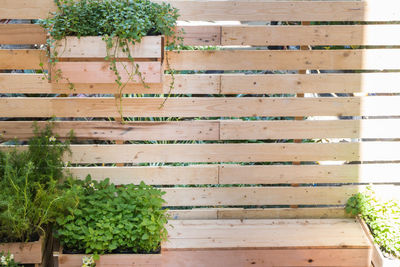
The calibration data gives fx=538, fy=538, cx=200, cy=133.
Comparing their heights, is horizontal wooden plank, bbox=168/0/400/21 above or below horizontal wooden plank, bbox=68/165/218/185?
above

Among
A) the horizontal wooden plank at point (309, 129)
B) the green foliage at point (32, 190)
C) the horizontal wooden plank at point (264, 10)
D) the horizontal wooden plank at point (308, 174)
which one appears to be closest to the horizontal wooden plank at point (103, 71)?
the horizontal wooden plank at point (264, 10)

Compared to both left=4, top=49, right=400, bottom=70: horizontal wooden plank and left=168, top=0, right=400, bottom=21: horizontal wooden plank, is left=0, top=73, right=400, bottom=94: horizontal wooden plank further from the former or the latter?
left=168, top=0, right=400, bottom=21: horizontal wooden plank

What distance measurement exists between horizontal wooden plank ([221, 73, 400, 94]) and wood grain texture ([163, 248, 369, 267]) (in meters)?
1.06

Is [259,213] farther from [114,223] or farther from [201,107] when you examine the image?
[114,223]

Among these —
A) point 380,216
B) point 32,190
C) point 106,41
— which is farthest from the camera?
point 380,216

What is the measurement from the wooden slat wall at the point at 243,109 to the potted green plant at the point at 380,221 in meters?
0.09

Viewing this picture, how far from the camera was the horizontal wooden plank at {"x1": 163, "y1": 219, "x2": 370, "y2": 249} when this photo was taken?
11.7 feet

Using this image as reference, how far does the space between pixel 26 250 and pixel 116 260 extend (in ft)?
1.79

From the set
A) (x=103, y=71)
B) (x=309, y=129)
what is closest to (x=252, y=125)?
(x=309, y=129)

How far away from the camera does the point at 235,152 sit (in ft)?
12.2

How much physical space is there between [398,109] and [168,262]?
1.88 metres

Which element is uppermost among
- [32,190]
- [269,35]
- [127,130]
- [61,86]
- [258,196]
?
[269,35]

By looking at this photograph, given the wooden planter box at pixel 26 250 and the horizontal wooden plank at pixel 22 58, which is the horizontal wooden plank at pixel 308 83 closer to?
the horizontal wooden plank at pixel 22 58

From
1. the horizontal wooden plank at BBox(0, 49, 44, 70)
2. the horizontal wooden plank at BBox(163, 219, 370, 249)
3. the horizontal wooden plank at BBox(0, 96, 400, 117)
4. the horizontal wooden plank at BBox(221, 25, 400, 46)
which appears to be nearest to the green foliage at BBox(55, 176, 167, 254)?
the horizontal wooden plank at BBox(163, 219, 370, 249)
